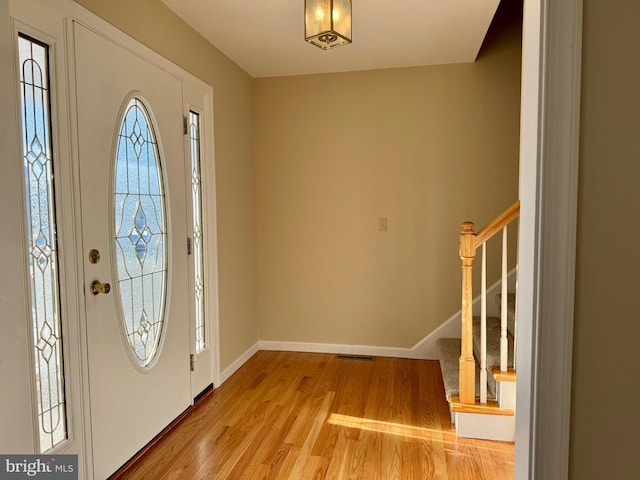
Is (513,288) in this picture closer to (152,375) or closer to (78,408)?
(152,375)

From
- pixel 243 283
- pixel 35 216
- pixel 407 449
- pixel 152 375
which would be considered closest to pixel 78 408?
pixel 152 375

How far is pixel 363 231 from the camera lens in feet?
12.2

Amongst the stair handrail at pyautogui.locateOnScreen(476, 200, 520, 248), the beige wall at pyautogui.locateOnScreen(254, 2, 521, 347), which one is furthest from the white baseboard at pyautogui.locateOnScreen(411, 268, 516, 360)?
the stair handrail at pyautogui.locateOnScreen(476, 200, 520, 248)

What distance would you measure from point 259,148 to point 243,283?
1.21 metres

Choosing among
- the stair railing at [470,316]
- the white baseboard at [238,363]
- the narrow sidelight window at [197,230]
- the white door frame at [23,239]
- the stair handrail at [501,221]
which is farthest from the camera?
the white baseboard at [238,363]

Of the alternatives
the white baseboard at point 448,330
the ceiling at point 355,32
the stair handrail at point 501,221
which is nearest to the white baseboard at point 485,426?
the stair handrail at point 501,221

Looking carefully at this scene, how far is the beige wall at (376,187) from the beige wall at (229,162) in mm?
197

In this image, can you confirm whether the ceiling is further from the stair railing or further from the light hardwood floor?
the light hardwood floor

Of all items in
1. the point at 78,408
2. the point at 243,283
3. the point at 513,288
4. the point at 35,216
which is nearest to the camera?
the point at 35,216

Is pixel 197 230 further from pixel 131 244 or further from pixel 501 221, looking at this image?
pixel 501 221

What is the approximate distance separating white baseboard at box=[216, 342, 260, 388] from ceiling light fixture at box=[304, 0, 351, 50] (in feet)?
7.84

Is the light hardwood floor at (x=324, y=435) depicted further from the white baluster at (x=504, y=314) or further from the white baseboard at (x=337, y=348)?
the white baluster at (x=504, y=314)

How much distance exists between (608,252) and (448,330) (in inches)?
114

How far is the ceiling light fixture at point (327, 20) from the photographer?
6.70ft
